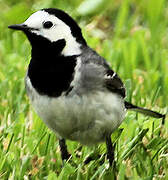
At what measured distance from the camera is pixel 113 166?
4.15m

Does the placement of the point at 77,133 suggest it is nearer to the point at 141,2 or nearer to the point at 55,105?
the point at 55,105

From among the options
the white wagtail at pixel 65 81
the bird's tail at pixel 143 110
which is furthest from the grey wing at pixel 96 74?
the bird's tail at pixel 143 110

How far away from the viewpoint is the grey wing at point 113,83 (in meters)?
4.20

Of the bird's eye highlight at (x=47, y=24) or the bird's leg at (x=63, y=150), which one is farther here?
the bird's leg at (x=63, y=150)

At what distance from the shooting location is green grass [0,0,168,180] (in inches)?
164

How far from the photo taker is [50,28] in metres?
3.97

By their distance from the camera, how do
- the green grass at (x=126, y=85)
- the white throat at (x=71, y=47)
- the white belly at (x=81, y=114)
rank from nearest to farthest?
the white belly at (x=81, y=114), the white throat at (x=71, y=47), the green grass at (x=126, y=85)

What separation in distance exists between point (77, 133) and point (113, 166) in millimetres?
328

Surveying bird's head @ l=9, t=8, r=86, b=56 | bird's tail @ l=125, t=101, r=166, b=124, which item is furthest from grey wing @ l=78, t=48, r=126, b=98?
bird's tail @ l=125, t=101, r=166, b=124

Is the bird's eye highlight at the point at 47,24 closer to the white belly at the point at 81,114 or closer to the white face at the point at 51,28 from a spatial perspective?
the white face at the point at 51,28

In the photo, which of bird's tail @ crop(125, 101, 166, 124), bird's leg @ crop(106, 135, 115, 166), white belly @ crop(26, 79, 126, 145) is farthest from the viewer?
bird's tail @ crop(125, 101, 166, 124)

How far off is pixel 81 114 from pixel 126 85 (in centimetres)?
132

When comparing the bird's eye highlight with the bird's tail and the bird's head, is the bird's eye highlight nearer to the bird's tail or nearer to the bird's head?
the bird's head

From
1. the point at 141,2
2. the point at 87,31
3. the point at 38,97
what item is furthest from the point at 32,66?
the point at 141,2
